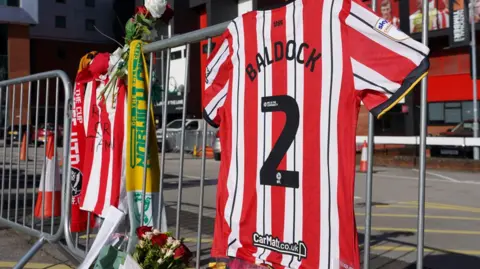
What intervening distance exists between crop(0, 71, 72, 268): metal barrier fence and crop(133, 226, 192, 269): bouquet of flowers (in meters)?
1.87

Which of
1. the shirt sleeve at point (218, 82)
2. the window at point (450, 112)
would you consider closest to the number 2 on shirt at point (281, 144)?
the shirt sleeve at point (218, 82)

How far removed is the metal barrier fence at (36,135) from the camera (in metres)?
4.68

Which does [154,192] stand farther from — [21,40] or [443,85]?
[21,40]

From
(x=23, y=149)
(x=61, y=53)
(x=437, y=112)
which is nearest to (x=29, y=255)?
(x=23, y=149)

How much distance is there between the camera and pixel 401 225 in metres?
7.06

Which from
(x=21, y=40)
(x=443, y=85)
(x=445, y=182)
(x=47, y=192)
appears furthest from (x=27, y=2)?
(x=47, y=192)

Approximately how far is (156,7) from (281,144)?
1.71 metres

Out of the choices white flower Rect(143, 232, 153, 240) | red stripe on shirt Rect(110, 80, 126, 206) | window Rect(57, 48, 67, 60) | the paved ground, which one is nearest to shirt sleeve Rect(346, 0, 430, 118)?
white flower Rect(143, 232, 153, 240)

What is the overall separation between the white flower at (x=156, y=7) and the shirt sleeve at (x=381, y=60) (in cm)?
183

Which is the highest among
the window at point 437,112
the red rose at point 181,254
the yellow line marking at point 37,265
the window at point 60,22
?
the window at point 60,22

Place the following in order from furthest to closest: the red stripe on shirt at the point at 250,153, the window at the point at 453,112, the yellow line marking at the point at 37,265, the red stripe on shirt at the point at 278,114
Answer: the window at the point at 453,112 < the yellow line marking at the point at 37,265 < the red stripe on shirt at the point at 250,153 < the red stripe on shirt at the point at 278,114

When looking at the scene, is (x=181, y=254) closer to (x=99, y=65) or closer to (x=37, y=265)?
(x=99, y=65)

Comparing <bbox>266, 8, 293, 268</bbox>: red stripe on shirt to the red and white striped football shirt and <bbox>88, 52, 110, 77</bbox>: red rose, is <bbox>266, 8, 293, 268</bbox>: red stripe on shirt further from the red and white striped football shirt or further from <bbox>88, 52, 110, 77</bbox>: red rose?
<bbox>88, 52, 110, 77</bbox>: red rose

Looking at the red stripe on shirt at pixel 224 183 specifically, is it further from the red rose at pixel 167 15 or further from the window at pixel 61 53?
the window at pixel 61 53
